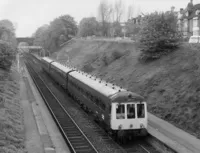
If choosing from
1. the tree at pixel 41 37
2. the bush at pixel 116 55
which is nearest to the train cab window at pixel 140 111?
the bush at pixel 116 55

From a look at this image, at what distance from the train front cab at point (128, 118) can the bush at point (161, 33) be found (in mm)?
15835

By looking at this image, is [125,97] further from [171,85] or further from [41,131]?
[171,85]

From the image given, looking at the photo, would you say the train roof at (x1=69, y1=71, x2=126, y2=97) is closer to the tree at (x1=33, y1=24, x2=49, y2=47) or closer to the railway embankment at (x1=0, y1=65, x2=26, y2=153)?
the railway embankment at (x1=0, y1=65, x2=26, y2=153)

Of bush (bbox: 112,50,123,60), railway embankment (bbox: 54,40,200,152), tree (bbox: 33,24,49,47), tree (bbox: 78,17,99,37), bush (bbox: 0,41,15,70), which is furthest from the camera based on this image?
tree (bbox: 33,24,49,47)

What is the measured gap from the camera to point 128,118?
17328mm

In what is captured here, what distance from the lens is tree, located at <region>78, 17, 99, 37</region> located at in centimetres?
10456

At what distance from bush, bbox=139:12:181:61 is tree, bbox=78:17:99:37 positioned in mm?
72736

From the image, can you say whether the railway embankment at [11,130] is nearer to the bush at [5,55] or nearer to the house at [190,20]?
the bush at [5,55]

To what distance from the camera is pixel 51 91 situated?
3809 centimetres

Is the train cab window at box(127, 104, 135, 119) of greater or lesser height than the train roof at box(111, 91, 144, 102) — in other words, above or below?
below

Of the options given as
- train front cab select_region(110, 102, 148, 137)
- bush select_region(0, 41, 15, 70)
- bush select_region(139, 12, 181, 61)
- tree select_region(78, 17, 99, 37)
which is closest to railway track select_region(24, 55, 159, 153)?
train front cab select_region(110, 102, 148, 137)

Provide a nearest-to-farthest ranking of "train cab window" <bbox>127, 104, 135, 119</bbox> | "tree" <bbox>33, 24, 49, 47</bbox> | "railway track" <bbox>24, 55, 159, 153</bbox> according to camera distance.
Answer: "railway track" <bbox>24, 55, 159, 153</bbox> < "train cab window" <bbox>127, 104, 135, 119</bbox> < "tree" <bbox>33, 24, 49, 47</bbox>

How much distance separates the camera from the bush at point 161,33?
3209 cm

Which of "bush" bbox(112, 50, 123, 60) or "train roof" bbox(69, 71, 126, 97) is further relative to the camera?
"bush" bbox(112, 50, 123, 60)
